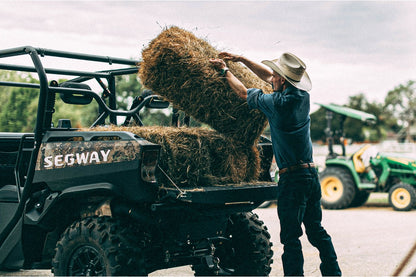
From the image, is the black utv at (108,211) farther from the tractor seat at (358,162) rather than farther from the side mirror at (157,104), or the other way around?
the tractor seat at (358,162)

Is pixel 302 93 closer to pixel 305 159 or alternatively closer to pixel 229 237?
pixel 305 159

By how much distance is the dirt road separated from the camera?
21.5ft

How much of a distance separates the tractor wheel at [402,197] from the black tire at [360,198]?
3.17 feet

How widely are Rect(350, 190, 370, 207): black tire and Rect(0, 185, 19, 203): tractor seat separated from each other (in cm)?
1061

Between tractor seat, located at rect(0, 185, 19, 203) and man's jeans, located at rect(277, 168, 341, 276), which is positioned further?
tractor seat, located at rect(0, 185, 19, 203)

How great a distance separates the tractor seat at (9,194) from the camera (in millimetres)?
5389

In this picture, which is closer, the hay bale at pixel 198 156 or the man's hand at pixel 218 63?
the hay bale at pixel 198 156

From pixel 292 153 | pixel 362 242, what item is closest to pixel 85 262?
pixel 292 153

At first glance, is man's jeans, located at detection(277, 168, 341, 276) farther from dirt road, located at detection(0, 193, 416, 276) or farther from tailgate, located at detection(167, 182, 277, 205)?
dirt road, located at detection(0, 193, 416, 276)

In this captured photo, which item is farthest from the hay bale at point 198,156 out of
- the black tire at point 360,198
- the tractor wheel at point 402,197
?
the black tire at point 360,198

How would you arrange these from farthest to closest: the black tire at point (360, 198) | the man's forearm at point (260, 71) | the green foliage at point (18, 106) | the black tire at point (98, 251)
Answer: the green foliage at point (18, 106)
the black tire at point (360, 198)
the man's forearm at point (260, 71)
the black tire at point (98, 251)

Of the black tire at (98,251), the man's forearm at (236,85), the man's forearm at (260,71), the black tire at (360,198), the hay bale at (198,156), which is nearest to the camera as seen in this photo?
the black tire at (98,251)

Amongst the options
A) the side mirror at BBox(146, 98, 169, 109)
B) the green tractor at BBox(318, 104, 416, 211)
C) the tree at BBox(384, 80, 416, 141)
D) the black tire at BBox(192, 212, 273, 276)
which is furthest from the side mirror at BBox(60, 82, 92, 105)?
the tree at BBox(384, 80, 416, 141)

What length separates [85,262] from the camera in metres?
4.44
